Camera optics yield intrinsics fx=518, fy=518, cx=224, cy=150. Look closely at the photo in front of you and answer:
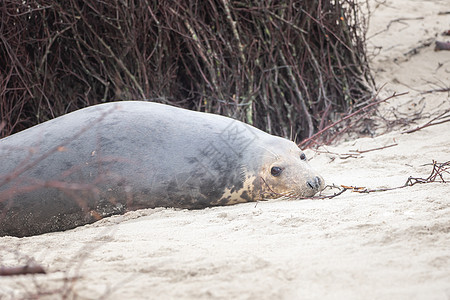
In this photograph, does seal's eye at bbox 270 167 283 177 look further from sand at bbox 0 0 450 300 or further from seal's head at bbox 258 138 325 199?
sand at bbox 0 0 450 300

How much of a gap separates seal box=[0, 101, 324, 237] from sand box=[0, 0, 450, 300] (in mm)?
105

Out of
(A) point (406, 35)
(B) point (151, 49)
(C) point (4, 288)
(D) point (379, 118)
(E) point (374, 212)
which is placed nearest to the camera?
(C) point (4, 288)

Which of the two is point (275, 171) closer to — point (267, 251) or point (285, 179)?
point (285, 179)

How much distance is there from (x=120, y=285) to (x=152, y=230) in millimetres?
800

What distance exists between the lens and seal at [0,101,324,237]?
7.96 ft

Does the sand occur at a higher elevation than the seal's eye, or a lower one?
higher

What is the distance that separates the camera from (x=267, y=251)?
1.67 metres

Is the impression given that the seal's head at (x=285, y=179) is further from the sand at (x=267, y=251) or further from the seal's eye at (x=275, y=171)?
the sand at (x=267, y=251)

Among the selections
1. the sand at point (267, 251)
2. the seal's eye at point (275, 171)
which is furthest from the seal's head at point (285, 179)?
the sand at point (267, 251)

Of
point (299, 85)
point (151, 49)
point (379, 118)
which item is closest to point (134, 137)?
point (151, 49)

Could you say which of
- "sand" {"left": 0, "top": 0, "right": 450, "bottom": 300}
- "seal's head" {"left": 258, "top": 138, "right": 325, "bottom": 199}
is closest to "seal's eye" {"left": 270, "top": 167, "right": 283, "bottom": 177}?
"seal's head" {"left": 258, "top": 138, "right": 325, "bottom": 199}

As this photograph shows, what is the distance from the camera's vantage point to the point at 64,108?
441 cm

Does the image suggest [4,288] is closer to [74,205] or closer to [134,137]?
[74,205]

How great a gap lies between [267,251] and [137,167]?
3.47ft
